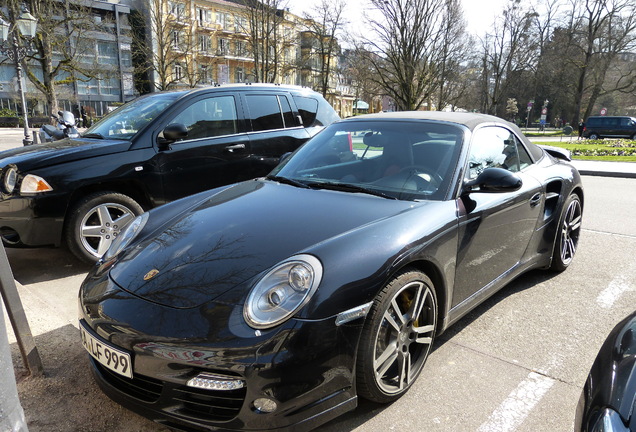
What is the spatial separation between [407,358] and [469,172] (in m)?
1.31

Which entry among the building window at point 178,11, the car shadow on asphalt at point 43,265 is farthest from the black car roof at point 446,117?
the building window at point 178,11

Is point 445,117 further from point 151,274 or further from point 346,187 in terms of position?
point 151,274

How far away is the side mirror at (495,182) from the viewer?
8.99 ft

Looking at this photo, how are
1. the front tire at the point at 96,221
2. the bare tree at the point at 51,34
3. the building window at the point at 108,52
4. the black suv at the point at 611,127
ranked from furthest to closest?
the building window at the point at 108,52 → the black suv at the point at 611,127 → the bare tree at the point at 51,34 → the front tire at the point at 96,221

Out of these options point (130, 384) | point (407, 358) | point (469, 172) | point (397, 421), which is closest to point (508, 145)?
point (469, 172)

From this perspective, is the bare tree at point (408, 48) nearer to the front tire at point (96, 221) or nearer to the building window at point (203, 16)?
the front tire at point (96, 221)

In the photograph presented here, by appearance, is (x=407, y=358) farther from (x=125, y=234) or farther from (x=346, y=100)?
(x=346, y=100)

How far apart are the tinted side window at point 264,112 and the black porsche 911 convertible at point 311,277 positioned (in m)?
2.08

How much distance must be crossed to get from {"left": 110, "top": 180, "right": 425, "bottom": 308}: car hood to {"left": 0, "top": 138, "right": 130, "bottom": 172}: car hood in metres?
1.94

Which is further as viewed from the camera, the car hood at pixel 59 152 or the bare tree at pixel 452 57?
the bare tree at pixel 452 57

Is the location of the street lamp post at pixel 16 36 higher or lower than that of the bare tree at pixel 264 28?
lower

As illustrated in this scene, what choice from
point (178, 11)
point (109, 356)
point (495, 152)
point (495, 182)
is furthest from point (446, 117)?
point (178, 11)

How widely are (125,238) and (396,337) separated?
5.71 feet

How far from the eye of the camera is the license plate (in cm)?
191
